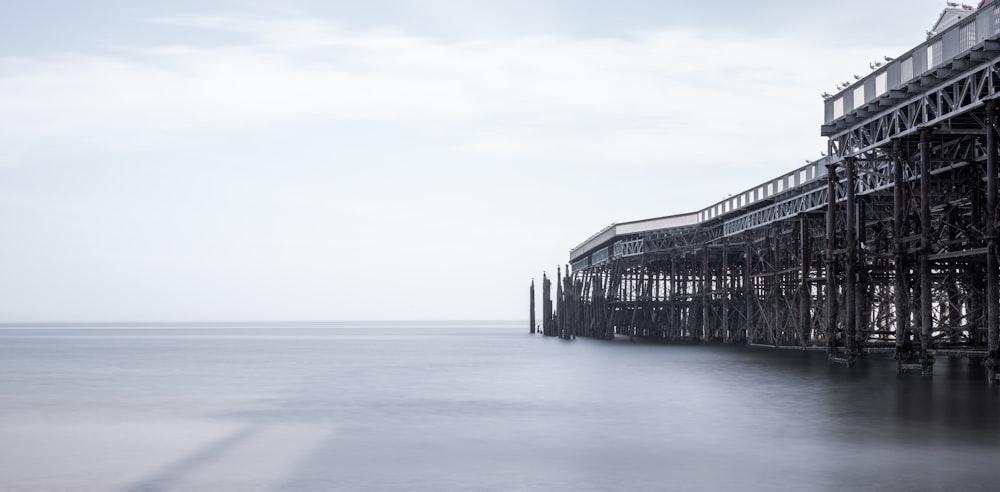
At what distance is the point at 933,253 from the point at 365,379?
20784 millimetres

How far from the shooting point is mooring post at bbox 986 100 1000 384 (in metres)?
29.2

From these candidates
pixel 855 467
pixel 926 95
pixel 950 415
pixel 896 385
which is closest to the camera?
pixel 855 467

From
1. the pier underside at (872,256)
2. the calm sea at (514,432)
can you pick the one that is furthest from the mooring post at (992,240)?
the calm sea at (514,432)

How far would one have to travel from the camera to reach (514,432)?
22047 millimetres

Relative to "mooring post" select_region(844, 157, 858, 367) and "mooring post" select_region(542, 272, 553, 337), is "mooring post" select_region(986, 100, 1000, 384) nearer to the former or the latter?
"mooring post" select_region(844, 157, 858, 367)

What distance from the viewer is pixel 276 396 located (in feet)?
109

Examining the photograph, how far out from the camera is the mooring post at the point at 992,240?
29.2 meters

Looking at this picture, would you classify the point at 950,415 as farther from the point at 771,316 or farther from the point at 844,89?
the point at 771,316

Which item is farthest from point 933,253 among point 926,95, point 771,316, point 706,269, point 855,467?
point 706,269

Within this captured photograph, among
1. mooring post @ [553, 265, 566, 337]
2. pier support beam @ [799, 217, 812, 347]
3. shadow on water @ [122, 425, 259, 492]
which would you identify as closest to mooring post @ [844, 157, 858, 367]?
pier support beam @ [799, 217, 812, 347]

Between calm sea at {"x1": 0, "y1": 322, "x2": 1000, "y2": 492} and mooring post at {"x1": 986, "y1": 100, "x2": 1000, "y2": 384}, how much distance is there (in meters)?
1.42

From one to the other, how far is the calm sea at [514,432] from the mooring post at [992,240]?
1.42 metres

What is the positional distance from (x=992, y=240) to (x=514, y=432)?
598 inches

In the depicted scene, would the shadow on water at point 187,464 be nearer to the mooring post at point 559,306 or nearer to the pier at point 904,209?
the pier at point 904,209
